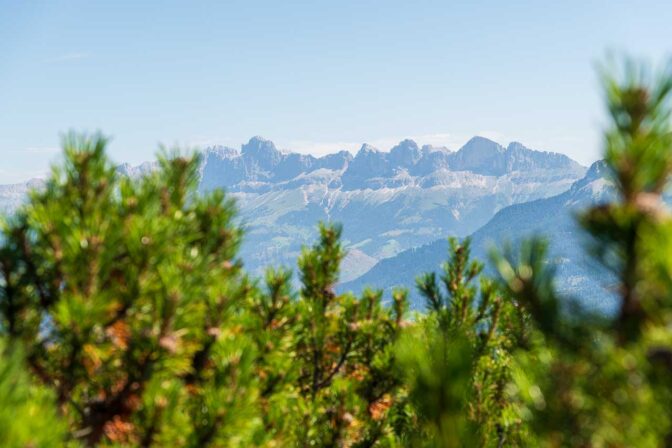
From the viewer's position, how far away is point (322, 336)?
785cm

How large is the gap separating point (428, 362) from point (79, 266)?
92.4 inches

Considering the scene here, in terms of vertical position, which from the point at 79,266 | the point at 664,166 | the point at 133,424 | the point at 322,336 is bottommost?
the point at 322,336

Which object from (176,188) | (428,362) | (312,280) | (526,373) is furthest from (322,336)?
(428,362)

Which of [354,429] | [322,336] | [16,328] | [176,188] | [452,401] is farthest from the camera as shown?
[322,336]

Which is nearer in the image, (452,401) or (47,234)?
(452,401)

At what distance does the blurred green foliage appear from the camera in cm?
236

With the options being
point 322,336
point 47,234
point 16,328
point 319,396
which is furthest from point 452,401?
point 322,336

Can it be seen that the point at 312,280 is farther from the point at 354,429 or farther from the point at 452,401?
the point at 452,401

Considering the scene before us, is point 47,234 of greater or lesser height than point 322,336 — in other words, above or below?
above

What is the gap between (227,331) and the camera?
4.14 metres

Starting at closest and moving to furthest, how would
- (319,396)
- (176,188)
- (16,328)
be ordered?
(16,328)
(176,188)
(319,396)

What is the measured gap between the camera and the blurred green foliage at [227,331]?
2.36 meters

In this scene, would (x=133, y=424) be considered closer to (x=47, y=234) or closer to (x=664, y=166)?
(x=47, y=234)

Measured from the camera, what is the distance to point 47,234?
3.60 m
